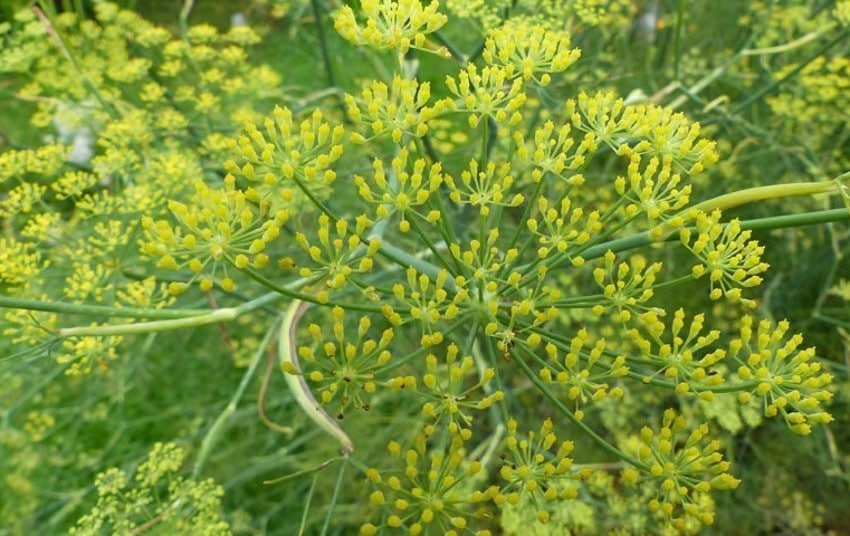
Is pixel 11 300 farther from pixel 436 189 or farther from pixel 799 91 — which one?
pixel 799 91

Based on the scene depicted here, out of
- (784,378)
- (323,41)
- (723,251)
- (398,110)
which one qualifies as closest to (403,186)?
(398,110)

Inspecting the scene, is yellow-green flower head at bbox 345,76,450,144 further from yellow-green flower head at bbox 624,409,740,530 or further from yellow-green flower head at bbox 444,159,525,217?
yellow-green flower head at bbox 624,409,740,530

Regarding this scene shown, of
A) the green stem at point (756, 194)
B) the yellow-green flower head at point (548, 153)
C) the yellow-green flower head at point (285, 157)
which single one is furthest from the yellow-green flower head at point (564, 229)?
the yellow-green flower head at point (285, 157)

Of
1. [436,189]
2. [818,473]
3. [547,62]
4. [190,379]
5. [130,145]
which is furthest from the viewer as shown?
[190,379]

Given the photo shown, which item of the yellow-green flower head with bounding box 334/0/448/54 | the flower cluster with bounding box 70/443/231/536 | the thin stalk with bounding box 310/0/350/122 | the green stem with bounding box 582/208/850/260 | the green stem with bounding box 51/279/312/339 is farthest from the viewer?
the thin stalk with bounding box 310/0/350/122

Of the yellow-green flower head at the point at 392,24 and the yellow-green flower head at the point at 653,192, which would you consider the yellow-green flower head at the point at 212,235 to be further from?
the yellow-green flower head at the point at 653,192

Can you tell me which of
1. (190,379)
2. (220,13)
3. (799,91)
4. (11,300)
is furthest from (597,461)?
(220,13)

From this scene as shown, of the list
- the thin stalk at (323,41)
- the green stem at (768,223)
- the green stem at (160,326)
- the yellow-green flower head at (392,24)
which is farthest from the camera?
the thin stalk at (323,41)

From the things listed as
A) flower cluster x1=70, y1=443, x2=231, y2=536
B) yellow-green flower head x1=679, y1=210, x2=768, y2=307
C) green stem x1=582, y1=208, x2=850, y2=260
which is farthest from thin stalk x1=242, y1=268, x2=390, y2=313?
flower cluster x1=70, y1=443, x2=231, y2=536

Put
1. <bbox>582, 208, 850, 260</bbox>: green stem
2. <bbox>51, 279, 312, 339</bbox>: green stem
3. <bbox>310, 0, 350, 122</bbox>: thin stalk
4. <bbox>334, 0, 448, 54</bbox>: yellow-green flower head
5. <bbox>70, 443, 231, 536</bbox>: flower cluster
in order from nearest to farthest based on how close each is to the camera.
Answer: <bbox>582, 208, 850, 260</bbox>: green stem, <bbox>334, 0, 448, 54</bbox>: yellow-green flower head, <bbox>51, 279, 312, 339</bbox>: green stem, <bbox>70, 443, 231, 536</bbox>: flower cluster, <bbox>310, 0, 350, 122</bbox>: thin stalk
